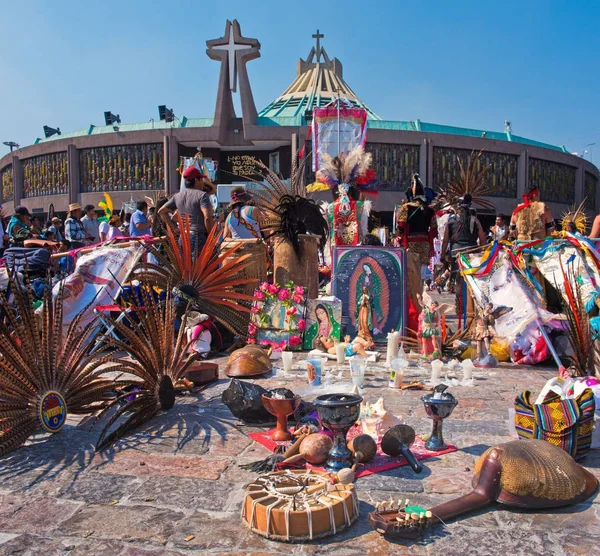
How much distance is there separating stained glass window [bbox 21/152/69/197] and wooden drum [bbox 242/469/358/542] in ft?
100

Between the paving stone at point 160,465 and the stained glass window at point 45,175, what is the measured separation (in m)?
29.5

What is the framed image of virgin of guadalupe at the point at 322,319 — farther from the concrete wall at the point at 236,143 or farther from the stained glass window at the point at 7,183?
the stained glass window at the point at 7,183

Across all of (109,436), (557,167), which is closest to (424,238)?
(109,436)

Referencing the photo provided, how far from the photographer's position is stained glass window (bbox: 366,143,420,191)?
Result: 94.8 feet

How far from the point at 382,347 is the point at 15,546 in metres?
5.42

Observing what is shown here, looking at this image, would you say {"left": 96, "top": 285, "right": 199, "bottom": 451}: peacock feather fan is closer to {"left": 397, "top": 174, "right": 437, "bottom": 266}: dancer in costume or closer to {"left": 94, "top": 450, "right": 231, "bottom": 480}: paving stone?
{"left": 94, "top": 450, "right": 231, "bottom": 480}: paving stone

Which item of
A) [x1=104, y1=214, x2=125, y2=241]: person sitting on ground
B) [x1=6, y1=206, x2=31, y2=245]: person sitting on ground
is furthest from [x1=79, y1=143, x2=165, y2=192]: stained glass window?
[x1=6, y1=206, x2=31, y2=245]: person sitting on ground

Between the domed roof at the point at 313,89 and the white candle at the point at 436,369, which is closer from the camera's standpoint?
the white candle at the point at 436,369

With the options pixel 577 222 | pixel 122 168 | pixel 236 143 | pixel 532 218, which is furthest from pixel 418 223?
pixel 122 168

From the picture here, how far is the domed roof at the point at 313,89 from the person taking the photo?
1426 inches

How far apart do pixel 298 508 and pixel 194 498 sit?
0.71m

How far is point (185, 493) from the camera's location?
3088mm

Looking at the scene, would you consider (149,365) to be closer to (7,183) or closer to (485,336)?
(485,336)

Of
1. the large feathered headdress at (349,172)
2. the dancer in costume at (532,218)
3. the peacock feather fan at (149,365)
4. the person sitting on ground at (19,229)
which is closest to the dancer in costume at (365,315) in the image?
the dancer in costume at (532,218)
